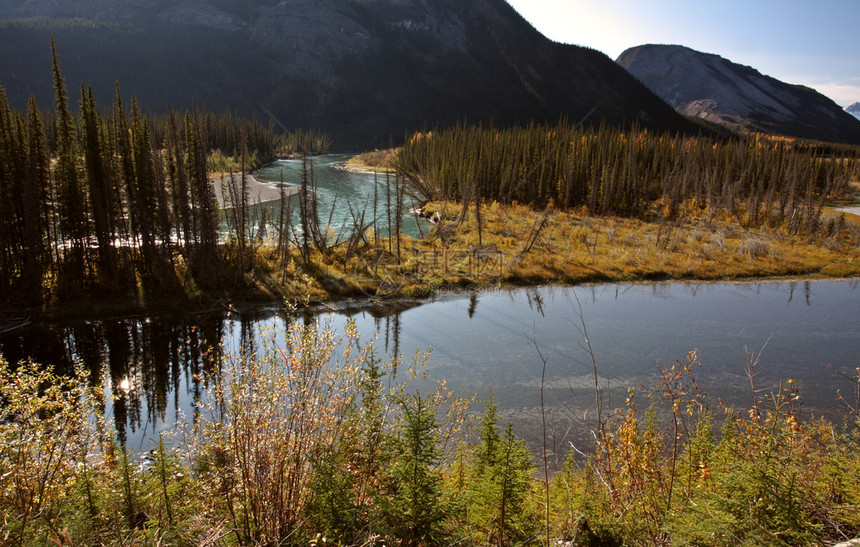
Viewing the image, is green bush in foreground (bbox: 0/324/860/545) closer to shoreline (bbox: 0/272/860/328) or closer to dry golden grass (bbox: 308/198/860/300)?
shoreline (bbox: 0/272/860/328)

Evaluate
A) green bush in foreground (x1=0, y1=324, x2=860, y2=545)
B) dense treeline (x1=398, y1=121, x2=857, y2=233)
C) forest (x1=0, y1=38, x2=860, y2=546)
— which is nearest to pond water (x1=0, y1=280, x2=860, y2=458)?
forest (x1=0, y1=38, x2=860, y2=546)

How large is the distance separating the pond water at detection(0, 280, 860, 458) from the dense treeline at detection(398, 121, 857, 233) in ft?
60.0

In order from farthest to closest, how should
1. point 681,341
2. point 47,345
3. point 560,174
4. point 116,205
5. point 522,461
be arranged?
point 560,174, point 116,205, point 681,341, point 47,345, point 522,461

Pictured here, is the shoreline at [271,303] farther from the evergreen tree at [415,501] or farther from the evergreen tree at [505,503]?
the evergreen tree at [415,501]

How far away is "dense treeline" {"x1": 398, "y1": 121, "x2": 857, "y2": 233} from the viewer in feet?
138

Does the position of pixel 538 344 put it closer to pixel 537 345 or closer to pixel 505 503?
pixel 537 345

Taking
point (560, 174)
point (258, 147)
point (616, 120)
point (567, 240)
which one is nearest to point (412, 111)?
point (616, 120)

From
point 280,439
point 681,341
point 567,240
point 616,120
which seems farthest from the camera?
point 616,120

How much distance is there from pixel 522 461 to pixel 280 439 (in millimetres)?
3453

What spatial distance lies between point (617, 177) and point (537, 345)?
3599cm

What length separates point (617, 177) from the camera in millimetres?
44406

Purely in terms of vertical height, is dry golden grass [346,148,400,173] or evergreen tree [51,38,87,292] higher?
dry golden grass [346,148,400,173]

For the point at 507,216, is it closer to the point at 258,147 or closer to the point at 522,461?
the point at 522,461

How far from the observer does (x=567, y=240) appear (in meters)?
31.5
